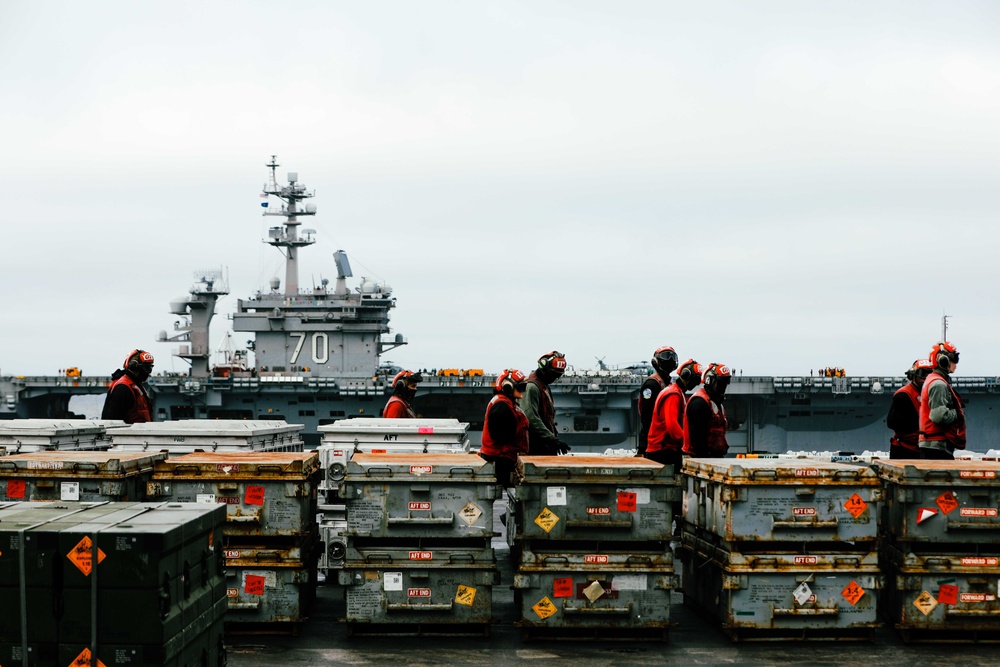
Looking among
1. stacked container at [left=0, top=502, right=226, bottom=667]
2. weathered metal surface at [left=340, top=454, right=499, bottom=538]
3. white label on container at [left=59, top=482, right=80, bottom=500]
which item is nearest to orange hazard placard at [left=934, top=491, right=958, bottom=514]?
weathered metal surface at [left=340, top=454, right=499, bottom=538]

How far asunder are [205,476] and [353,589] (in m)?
1.54

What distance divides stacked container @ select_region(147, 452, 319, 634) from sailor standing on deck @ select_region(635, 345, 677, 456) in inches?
164

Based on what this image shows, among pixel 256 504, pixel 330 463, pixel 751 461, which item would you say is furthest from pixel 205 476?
pixel 751 461

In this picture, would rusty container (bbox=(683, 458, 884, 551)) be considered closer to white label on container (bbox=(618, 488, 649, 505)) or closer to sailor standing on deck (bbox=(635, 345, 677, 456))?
white label on container (bbox=(618, 488, 649, 505))

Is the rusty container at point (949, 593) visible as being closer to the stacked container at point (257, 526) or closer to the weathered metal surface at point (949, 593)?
the weathered metal surface at point (949, 593)

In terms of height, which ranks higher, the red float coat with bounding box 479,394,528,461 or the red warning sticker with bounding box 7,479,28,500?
the red float coat with bounding box 479,394,528,461

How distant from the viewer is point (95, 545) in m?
5.01

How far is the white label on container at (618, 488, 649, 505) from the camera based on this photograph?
7879mm

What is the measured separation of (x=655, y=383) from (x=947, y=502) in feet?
12.8

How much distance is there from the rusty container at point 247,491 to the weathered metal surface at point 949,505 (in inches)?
194

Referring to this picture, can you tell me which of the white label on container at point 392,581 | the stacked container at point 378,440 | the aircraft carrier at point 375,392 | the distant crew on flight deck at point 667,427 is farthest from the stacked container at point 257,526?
the aircraft carrier at point 375,392

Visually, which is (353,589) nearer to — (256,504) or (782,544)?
(256,504)

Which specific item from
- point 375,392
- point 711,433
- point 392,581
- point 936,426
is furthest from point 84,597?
point 375,392

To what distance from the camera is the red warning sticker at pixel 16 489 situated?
797 centimetres
